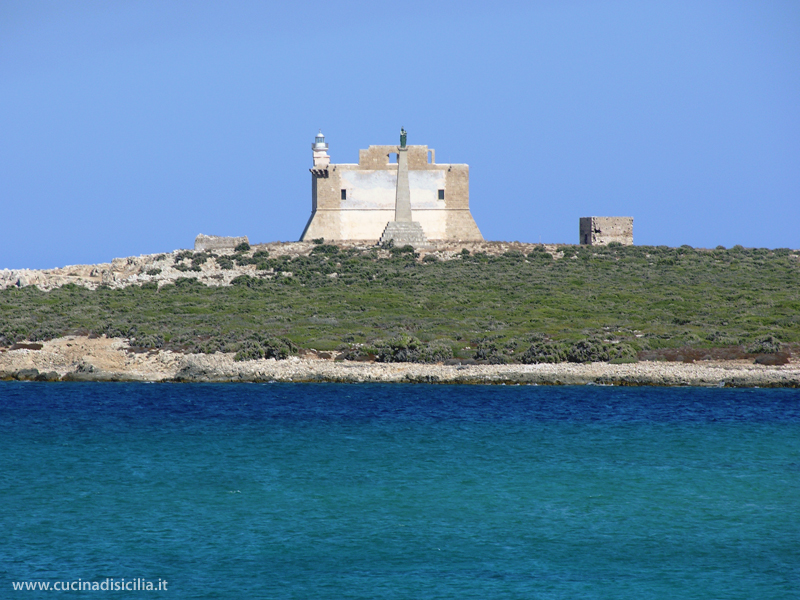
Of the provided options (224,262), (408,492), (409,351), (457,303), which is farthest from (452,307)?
(408,492)

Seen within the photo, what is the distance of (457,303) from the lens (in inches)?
1892

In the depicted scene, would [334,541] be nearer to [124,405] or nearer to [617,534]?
[617,534]

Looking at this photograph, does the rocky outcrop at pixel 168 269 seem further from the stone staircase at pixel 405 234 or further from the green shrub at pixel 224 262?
the stone staircase at pixel 405 234

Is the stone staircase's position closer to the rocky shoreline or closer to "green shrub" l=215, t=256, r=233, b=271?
"green shrub" l=215, t=256, r=233, b=271

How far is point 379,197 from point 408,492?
46.3 metres

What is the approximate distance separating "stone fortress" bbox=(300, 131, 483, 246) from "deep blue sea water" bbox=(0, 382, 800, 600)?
33634 mm

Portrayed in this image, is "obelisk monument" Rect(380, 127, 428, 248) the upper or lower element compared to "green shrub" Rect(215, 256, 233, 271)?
upper

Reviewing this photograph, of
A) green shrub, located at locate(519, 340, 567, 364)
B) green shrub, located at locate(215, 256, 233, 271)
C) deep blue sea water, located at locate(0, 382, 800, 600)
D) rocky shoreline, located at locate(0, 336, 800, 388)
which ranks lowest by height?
deep blue sea water, located at locate(0, 382, 800, 600)

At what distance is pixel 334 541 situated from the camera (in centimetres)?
1664

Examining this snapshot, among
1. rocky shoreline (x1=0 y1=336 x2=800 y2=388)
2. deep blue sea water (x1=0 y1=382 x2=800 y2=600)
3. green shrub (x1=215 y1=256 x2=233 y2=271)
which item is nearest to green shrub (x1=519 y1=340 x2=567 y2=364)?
rocky shoreline (x1=0 y1=336 x2=800 y2=388)

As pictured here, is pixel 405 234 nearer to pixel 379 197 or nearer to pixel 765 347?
pixel 379 197

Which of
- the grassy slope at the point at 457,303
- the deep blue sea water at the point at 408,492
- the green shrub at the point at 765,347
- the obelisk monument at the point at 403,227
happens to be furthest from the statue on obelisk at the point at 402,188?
the deep blue sea water at the point at 408,492

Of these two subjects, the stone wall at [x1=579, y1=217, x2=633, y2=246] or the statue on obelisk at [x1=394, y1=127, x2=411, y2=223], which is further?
the stone wall at [x1=579, y1=217, x2=633, y2=246]

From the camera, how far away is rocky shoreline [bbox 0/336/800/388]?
33750 mm
